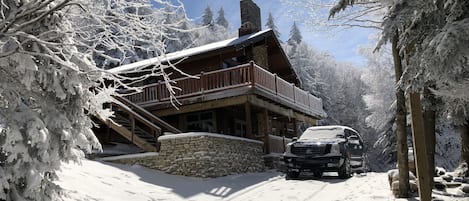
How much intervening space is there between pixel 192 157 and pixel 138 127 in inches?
172

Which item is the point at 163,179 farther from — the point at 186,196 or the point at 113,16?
the point at 113,16

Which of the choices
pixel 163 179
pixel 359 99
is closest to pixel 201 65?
pixel 163 179

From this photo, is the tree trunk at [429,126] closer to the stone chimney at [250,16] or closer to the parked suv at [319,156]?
the parked suv at [319,156]

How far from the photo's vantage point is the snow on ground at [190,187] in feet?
28.9

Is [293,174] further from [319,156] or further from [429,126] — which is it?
[429,126]

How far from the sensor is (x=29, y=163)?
15.4ft

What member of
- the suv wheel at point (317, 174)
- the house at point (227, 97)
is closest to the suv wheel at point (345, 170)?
the suv wheel at point (317, 174)

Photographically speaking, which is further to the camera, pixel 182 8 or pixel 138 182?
pixel 138 182

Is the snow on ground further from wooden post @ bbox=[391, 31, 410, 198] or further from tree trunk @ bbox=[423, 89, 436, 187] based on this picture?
tree trunk @ bbox=[423, 89, 436, 187]

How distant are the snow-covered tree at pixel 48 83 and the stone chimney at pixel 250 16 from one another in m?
16.1

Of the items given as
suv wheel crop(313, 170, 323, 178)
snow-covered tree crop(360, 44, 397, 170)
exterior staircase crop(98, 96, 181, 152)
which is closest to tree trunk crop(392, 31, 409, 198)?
suv wheel crop(313, 170, 323, 178)

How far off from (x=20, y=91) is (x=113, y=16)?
1.41m

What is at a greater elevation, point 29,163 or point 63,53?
point 63,53

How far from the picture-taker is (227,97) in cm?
1627
